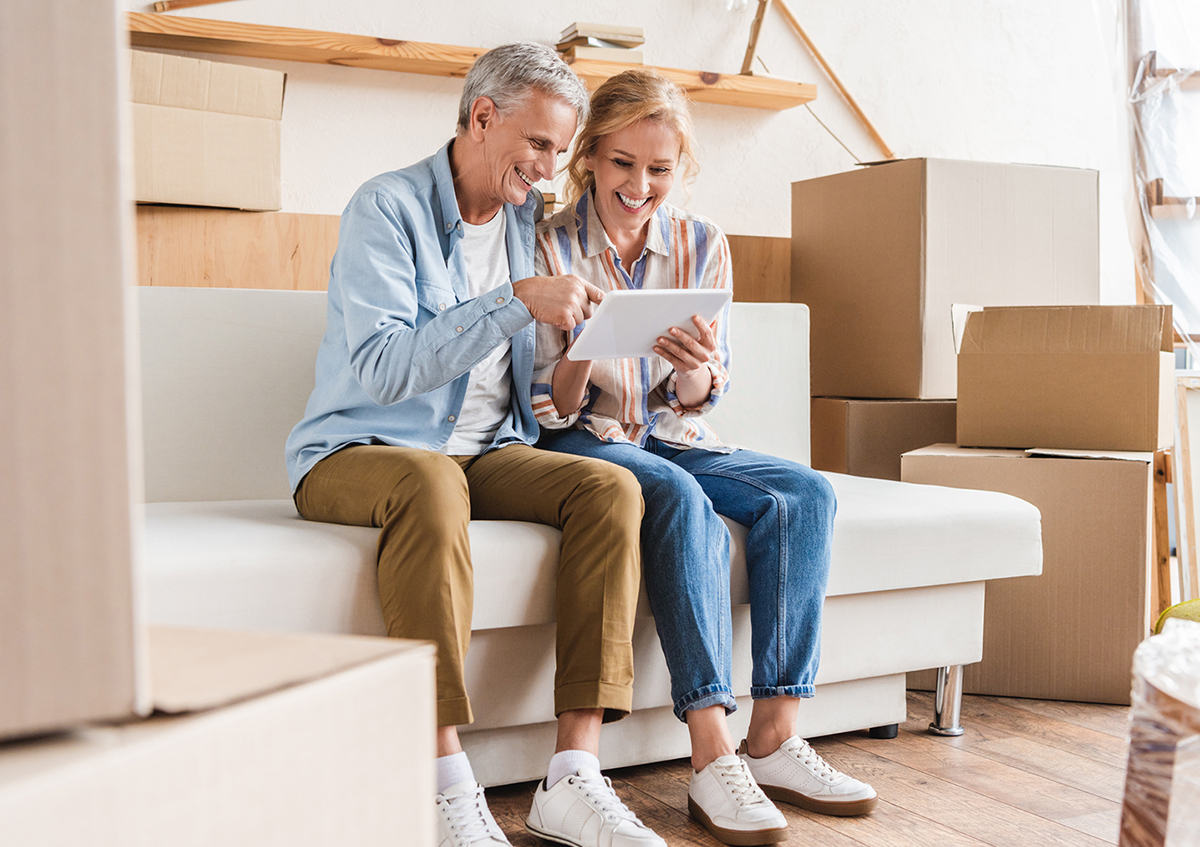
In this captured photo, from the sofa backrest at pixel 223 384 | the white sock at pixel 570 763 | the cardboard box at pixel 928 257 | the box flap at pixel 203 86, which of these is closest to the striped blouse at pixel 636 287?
the sofa backrest at pixel 223 384

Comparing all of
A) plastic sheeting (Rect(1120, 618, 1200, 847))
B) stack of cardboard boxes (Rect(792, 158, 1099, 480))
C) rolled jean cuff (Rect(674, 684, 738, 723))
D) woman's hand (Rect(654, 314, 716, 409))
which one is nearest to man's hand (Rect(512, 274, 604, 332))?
woman's hand (Rect(654, 314, 716, 409))

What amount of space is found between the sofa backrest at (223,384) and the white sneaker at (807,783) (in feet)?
2.74

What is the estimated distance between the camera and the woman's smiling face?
1.60 meters

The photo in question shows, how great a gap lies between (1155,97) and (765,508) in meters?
1.79

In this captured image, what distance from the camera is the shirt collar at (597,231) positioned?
1664 mm

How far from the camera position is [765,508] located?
1.46 metres

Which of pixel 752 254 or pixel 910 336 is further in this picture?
Answer: pixel 752 254

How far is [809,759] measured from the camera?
1.40 metres

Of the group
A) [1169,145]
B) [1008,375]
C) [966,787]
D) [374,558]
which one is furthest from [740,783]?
[1169,145]

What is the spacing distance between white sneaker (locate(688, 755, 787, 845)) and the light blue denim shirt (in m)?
0.54

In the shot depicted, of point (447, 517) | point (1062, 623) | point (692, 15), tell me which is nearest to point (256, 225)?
point (447, 517)

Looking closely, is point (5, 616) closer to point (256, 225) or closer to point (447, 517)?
point (447, 517)

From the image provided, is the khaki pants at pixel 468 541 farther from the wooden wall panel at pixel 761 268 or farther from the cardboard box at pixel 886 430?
the wooden wall panel at pixel 761 268

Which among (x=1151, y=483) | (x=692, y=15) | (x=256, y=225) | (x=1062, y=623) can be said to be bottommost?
(x=1062, y=623)
